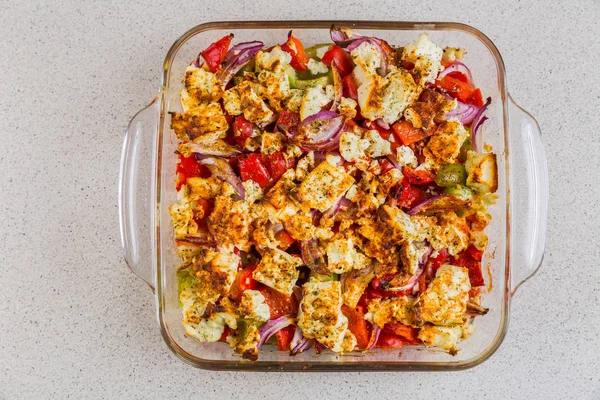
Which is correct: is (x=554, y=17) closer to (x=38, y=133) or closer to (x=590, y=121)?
(x=590, y=121)

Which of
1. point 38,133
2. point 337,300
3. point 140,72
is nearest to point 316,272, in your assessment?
point 337,300

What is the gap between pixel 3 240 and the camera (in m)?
1.83

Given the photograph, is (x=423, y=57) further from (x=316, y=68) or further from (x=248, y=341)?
(x=248, y=341)

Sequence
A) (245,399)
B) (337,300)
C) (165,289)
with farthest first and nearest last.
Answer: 1. (245,399)
2. (165,289)
3. (337,300)

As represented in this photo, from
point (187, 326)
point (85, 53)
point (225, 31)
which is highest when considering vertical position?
point (225, 31)

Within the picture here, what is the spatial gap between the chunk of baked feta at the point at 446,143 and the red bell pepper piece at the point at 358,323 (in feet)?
1.53

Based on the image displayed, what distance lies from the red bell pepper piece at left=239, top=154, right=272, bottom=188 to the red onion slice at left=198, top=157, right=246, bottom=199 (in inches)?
0.9

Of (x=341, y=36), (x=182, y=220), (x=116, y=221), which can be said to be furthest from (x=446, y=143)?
(x=116, y=221)

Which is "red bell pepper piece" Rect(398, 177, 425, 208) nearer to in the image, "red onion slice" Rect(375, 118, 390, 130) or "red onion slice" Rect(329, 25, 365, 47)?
"red onion slice" Rect(375, 118, 390, 130)

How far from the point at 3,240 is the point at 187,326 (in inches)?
28.3

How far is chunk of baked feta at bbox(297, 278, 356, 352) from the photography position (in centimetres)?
152

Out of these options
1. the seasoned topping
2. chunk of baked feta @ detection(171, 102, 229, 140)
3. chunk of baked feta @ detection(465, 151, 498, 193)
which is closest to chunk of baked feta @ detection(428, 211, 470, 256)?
the seasoned topping

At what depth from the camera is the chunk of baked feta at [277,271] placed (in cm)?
153

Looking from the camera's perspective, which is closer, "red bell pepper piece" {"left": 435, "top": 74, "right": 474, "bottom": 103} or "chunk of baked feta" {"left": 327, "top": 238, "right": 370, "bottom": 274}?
"chunk of baked feta" {"left": 327, "top": 238, "right": 370, "bottom": 274}
